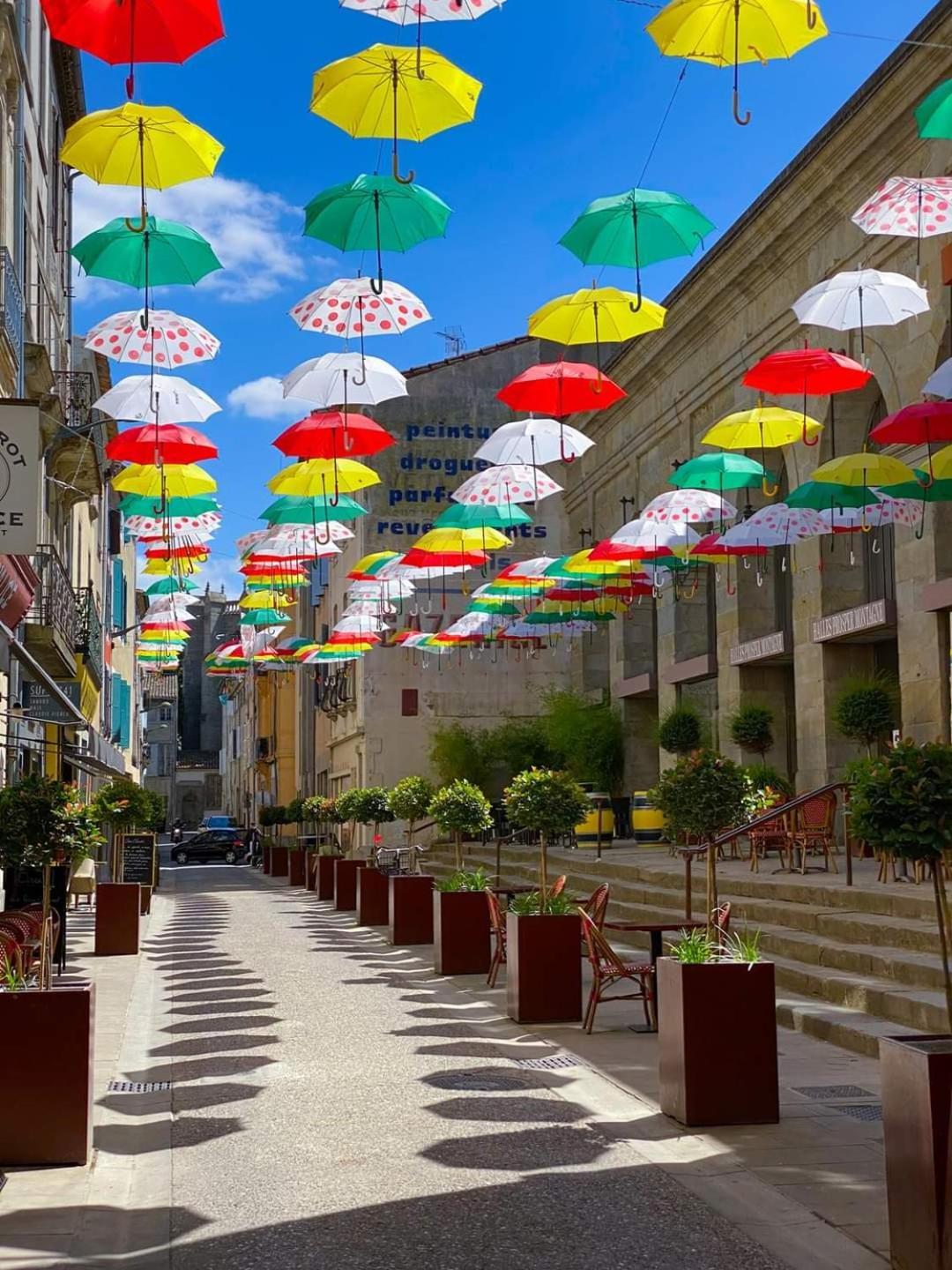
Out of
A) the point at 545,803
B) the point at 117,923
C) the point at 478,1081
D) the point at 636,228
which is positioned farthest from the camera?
the point at 117,923

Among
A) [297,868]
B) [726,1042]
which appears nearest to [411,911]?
[726,1042]

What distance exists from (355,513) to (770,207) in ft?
26.3

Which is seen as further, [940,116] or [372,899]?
[372,899]

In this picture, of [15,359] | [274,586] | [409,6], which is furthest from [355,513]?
[409,6]

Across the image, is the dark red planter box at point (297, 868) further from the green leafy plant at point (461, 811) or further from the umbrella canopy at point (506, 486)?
the green leafy plant at point (461, 811)

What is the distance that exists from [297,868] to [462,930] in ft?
71.2

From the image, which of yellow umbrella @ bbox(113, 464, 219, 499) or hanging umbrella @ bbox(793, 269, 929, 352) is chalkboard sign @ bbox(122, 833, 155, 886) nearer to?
yellow umbrella @ bbox(113, 464, 219, 499)

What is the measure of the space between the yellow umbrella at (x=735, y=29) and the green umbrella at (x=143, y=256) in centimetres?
517

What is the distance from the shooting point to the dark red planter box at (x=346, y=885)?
82.7ft

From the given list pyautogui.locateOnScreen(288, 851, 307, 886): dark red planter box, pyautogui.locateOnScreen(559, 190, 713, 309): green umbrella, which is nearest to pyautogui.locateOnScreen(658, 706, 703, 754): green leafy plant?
pyautogui.locateOnScreen(288, 851, 307, 886): dark red planter box

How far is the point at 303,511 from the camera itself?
21.0m

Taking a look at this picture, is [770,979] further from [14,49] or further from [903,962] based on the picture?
[14,49]

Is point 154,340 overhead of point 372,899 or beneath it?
overhead

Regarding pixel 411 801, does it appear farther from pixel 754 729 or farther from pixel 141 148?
pixel 141 148
